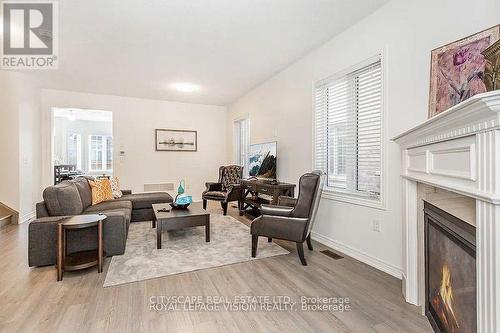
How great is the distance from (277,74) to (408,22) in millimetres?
2491

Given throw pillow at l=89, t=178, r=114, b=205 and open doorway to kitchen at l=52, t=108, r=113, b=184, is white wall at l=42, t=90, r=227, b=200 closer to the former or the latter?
throw pillow at l=89, t=178, r=114, b=205

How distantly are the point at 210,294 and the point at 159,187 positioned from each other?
4.89 metres

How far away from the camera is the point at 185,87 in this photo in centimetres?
535

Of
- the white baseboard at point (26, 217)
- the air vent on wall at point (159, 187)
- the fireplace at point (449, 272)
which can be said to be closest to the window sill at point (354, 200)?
the fireplace at point (449, 272)

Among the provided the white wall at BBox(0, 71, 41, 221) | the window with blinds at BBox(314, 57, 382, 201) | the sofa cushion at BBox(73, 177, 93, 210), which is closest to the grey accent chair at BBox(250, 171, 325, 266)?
the window with blinds at BBox(314, 57, 382, 201)

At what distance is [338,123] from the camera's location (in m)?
3.30

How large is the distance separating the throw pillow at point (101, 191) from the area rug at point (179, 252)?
2.28ft

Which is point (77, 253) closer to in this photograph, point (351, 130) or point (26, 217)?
point (26, 217)

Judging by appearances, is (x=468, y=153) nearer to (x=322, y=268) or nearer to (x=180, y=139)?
(x=322, y=268)

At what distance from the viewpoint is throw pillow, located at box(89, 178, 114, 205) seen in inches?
158

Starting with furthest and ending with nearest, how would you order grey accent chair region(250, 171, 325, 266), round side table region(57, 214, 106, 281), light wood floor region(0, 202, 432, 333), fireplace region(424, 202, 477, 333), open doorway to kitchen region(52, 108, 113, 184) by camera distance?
1. open doorway to kitchen region(52, 108, 113, 184)
2. grey accent chair region(250, 171, 325, 266)
3. round side table region(57, 214, 106, 281)
4. light wood floor region(0, 202, 432, 333)
5. fireplace region(424, 202, 477, 333)

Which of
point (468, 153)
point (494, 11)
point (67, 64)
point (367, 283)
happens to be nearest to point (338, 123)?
point (494, 11)

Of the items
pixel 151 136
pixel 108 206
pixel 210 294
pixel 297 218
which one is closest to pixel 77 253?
pixel 108 206

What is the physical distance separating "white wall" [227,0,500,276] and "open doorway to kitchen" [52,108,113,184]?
7.15m
